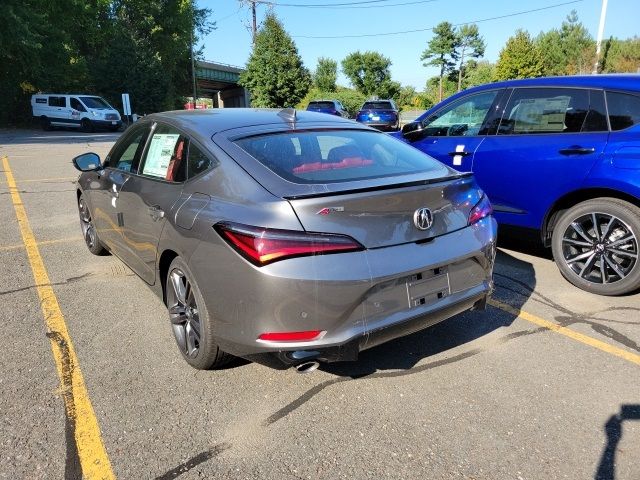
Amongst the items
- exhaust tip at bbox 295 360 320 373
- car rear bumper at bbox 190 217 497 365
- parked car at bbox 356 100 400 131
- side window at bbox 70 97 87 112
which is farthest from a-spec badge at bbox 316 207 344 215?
side window at bbox 70 97 87 112

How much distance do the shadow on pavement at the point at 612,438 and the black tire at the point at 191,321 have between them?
6.28 feet

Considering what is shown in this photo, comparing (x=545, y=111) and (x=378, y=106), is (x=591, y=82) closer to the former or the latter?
(x=545, y=111)

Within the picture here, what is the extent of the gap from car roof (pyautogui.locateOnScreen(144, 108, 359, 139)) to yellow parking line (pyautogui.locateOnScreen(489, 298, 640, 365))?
1.84 meters

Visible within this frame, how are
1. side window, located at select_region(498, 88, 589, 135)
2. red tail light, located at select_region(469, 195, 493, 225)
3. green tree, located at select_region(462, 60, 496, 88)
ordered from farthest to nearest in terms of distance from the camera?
green tree, located at select_region(462, 60, 496, 88), side window, located at select_region(498, 88, 589, 135), red tail light, located at select_region(469, 195, 493, 225)

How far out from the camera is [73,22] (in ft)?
117

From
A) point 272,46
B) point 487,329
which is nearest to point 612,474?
point 487,329

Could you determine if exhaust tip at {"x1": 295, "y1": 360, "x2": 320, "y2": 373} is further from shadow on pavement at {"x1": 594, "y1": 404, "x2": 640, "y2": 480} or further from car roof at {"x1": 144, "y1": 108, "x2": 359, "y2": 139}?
car roof at {"x1": 144, "y1": 108, "x2": 359, "y2": 139}

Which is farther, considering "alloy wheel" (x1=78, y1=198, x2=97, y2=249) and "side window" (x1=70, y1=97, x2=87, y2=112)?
"side window" (x1=70, y1=97, x2=87, y2=112)

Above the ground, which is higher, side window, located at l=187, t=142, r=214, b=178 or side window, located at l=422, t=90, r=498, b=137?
side window, located at l=422, t=90, r=498, b=137

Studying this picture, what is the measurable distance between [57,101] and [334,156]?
30.6 meters

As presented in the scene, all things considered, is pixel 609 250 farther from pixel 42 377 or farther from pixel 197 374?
pixel 42 377

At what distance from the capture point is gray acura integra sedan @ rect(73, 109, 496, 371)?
2396 millimetres

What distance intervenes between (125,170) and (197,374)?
1.84 meters

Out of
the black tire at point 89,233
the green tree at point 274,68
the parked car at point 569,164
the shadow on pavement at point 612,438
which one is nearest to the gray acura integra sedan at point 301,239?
the shadow on pavement at point 612,438
